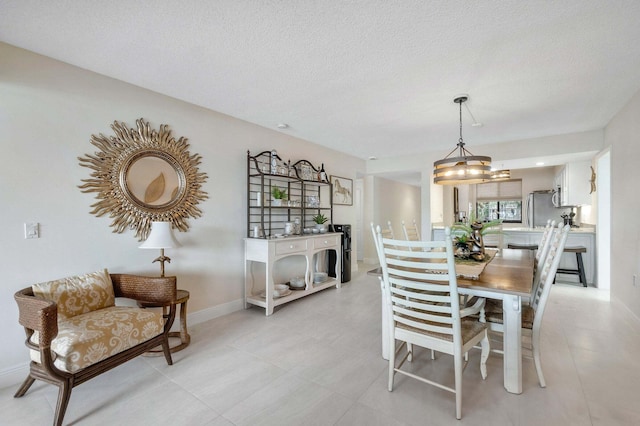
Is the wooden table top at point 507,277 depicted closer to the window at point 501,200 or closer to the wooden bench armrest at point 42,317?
the wooden bench armrest at point 42,317

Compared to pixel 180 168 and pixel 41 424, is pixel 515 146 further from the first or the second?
pixel 41 424

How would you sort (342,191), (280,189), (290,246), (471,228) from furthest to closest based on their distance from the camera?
1. (342,191)
2. (280,189)
3. (290,246)
4. (471,228)

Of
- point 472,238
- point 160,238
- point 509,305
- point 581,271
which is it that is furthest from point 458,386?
point 581,271

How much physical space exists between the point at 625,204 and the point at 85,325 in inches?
204

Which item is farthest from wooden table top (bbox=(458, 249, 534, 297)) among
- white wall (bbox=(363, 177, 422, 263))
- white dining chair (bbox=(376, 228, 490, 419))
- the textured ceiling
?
white wall (bbox=(363, 177, 422, 263))

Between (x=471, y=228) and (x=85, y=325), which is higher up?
(x=471, y=228)

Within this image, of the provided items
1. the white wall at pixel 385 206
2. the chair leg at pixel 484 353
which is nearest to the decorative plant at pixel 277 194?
the chair leg at pixel 484 353

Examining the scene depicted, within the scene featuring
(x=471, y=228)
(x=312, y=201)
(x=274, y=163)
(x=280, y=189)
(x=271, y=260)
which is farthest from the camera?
(x=312, y=201)

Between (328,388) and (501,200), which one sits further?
(501,200)

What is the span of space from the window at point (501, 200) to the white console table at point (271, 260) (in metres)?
5.72

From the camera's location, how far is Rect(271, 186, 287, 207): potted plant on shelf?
379 centimetres

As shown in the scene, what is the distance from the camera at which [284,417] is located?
1653 mm

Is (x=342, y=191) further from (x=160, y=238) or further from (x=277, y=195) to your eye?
(x=160, y=238)

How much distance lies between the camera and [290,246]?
3.65 metres
